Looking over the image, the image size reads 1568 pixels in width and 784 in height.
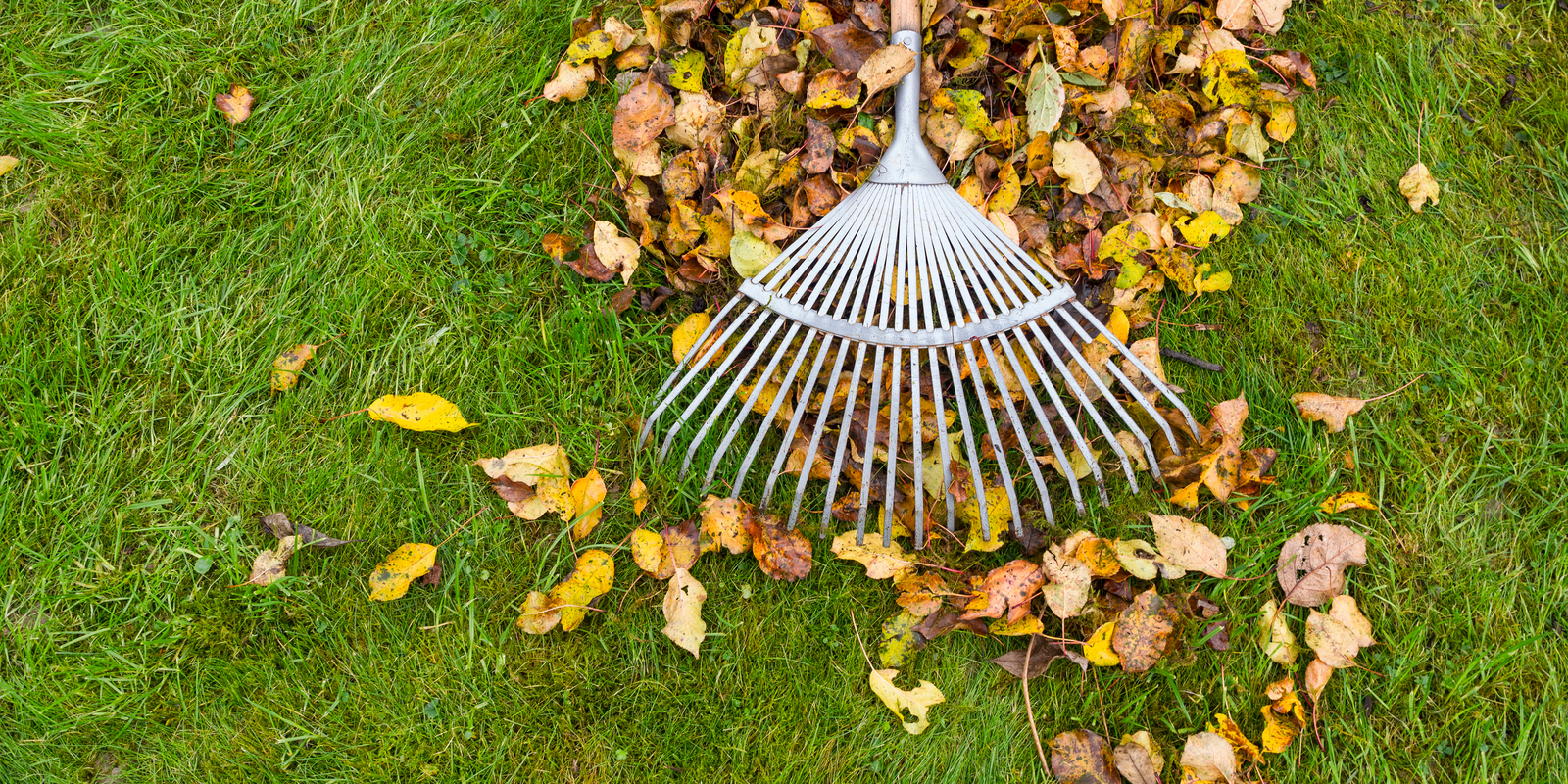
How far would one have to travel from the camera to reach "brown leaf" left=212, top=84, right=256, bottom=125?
74.1 inches

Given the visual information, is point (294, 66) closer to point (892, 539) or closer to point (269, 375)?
point (269, 375)

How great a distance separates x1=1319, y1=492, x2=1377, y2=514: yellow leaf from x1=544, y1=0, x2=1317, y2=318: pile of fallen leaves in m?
0.49

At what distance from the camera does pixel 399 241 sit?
1855 mm

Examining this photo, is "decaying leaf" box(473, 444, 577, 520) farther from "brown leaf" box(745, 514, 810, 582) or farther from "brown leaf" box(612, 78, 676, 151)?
"brown leaf" box(612, 78, 676, 151)

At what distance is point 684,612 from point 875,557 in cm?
39

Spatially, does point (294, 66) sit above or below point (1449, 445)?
above

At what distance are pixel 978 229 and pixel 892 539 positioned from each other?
652mm

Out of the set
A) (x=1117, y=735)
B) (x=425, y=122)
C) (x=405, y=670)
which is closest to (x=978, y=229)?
(x=1117, y=735)

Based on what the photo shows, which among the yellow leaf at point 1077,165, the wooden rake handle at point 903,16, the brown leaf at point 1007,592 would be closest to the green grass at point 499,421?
the brown leaf at point 1007,592

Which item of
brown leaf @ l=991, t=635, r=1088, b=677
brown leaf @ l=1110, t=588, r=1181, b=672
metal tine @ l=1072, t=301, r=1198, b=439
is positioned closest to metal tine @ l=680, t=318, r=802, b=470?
metal tine @ l=1072, t=301, r=1198, b=439

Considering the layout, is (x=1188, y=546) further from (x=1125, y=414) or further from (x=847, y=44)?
(x=847, y=44)

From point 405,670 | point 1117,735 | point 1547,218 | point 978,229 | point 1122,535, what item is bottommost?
point 1117,735

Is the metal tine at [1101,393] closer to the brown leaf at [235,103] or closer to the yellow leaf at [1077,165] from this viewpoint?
the yellow leaf at [1077,165]

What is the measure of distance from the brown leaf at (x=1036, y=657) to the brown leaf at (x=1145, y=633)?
0.08 metres
